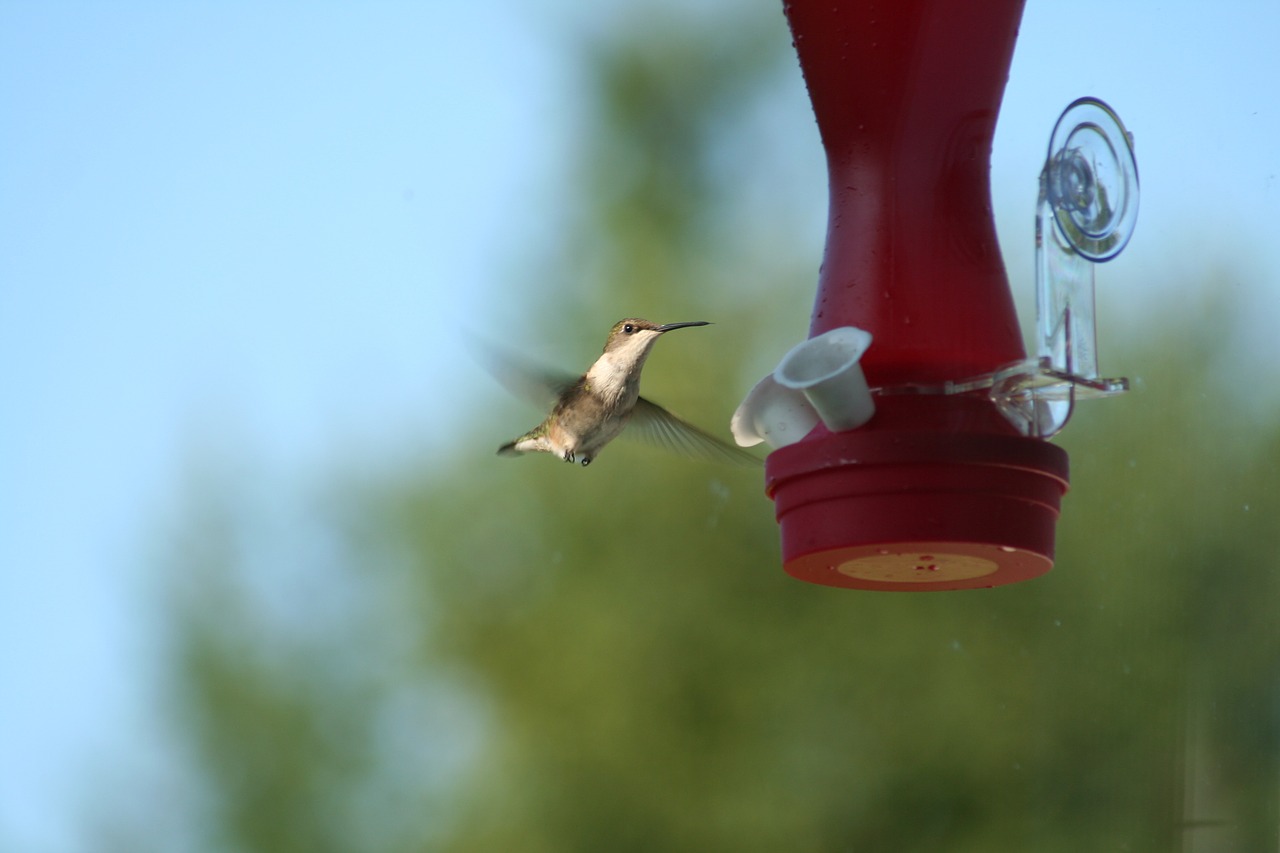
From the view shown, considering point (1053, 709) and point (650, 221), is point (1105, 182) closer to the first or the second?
point (1053, 709)

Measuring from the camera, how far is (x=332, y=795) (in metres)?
10.6

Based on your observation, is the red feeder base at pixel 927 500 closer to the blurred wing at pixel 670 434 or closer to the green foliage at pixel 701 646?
the blurred wing at pixel 670 434

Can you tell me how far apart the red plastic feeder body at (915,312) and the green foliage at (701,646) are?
5778mm

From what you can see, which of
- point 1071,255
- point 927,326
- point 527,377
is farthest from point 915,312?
point 527,377

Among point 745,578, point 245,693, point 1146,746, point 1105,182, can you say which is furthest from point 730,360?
point 1105,182

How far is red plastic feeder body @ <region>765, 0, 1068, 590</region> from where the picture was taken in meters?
1.98

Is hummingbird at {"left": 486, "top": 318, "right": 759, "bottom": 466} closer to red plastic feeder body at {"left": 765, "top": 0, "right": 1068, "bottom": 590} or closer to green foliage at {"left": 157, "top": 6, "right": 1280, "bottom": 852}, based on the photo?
red plastic feeder body at {"left": 765, "top": 0, "right": 1068, "bottom": 590}

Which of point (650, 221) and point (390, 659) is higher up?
point (650, 221)

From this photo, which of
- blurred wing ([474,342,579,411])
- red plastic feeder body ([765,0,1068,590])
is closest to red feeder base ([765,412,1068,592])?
red plastic feeder body ([765,0,1068,590])

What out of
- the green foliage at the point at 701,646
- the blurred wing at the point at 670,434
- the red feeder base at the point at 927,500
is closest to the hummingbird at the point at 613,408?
the blurred wing at the point at 670,434

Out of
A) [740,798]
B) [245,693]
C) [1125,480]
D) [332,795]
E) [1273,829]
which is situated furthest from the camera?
[245,693]

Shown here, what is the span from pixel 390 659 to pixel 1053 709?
5.05m

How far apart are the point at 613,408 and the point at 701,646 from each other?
7.14m

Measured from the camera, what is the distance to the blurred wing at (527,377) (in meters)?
3.03
